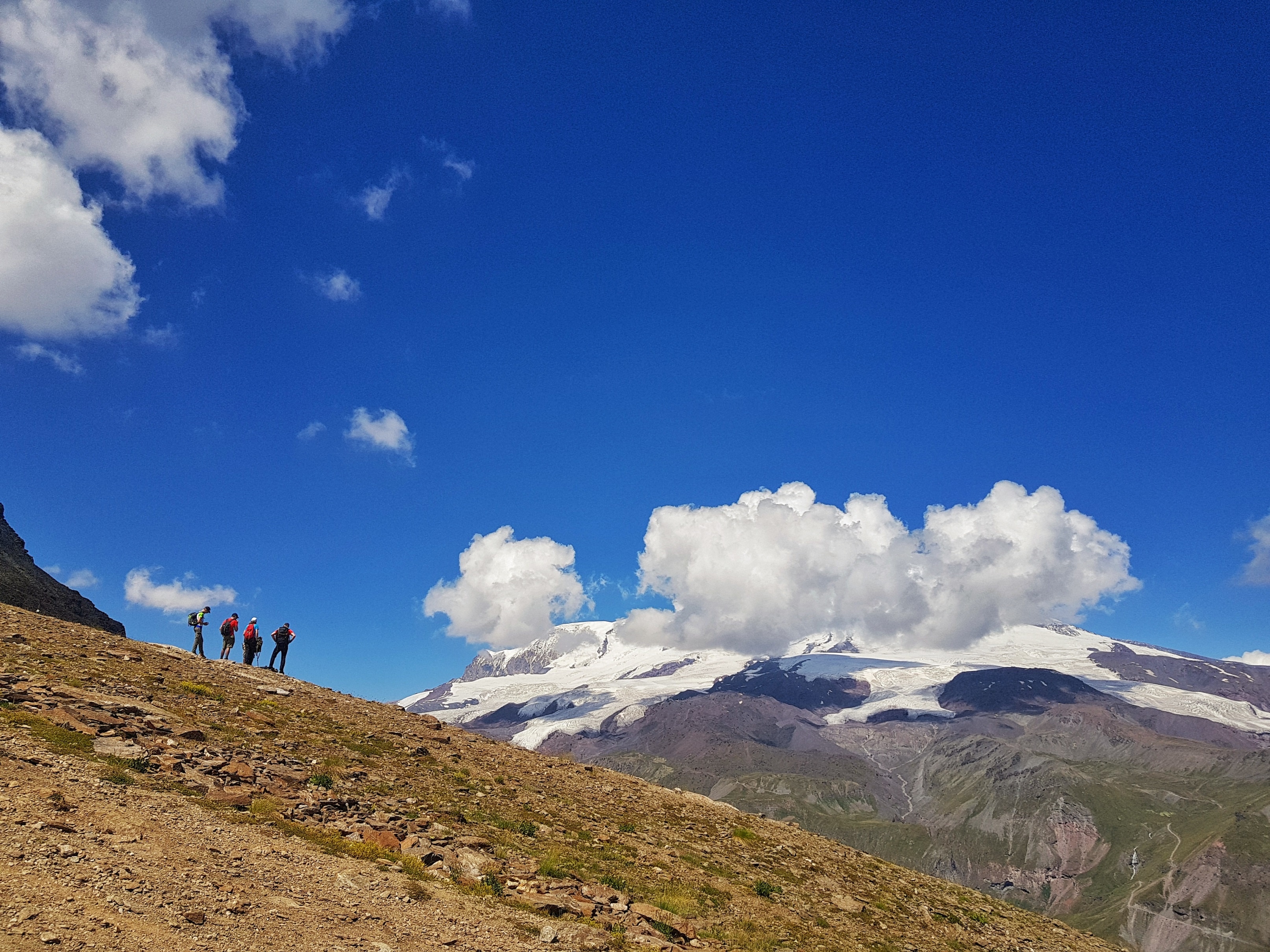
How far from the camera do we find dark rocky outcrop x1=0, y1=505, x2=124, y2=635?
69625mm

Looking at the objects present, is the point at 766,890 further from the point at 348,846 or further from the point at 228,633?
the point at 228,633

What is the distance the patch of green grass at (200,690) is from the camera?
30625mm

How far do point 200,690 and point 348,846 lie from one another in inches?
619

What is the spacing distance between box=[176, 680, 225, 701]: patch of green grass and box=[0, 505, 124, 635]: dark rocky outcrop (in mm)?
45815

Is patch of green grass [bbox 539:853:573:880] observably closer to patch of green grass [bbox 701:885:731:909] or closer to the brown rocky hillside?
the brown rocky hillside

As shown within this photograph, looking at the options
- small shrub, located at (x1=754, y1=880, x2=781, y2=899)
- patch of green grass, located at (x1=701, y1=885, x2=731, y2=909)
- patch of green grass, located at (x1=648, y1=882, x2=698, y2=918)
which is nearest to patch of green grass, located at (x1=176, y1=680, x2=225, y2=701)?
patch of green grass, located at (x1=648, y1=882, x2=698, y2=918)

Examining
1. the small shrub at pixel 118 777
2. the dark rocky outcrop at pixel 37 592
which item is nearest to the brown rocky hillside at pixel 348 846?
the small shrub at pixel 118 777

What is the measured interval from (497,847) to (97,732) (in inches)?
487

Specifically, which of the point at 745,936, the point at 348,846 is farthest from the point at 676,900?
the point at 348,846

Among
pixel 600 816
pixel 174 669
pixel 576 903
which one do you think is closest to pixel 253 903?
pixel 576 903

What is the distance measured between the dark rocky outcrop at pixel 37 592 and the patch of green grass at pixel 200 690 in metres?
45.8

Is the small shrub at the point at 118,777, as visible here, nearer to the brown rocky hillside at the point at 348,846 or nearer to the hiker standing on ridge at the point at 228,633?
the brown rocky hillside at the point at 348,846

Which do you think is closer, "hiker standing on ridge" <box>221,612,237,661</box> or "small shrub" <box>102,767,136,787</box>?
"small shrub" <box>102,767,136,787</box>

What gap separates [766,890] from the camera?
2594cm
